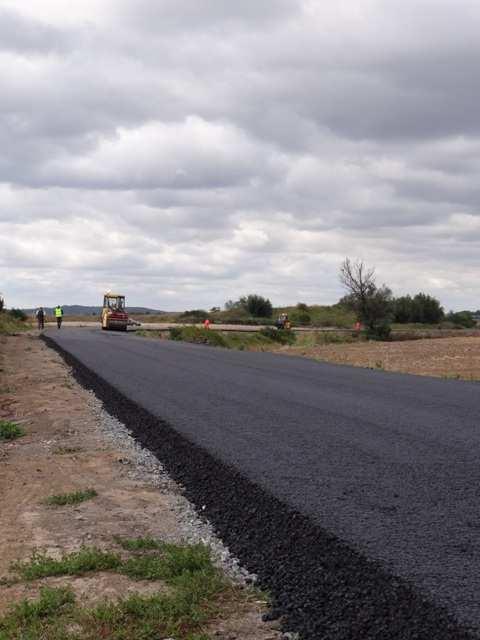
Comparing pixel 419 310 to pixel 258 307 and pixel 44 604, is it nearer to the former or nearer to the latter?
pixel 258 307

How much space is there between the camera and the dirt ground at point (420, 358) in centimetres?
2450

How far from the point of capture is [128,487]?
28.0 ft

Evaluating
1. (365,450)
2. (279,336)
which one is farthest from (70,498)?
(279,336)

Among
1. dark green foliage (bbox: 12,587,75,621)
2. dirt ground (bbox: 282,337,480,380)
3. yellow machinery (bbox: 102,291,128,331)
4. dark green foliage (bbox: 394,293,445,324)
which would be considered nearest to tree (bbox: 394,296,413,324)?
dark green foliage (bbox: 394,293,445,324)

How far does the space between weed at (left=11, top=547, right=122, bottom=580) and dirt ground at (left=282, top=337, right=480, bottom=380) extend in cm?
1738

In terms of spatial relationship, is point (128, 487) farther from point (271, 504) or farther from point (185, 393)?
point (185, 393)

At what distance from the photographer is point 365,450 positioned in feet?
29.9

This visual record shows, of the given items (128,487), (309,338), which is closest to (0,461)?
(128,487)

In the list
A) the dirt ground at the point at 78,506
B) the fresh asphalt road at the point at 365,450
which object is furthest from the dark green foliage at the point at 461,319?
the dirt ground at the point at 78,506

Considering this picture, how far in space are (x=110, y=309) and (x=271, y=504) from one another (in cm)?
5089

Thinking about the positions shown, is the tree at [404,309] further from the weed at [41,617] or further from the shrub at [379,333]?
the weed at [41,617]

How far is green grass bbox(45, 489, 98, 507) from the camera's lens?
7.80 metres

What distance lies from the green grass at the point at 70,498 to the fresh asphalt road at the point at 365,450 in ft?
5.09

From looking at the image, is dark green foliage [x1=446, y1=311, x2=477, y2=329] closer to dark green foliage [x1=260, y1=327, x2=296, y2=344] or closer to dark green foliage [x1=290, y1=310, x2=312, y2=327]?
dark green foliage [x1=290, y1=310, x2=312, y2=327]
